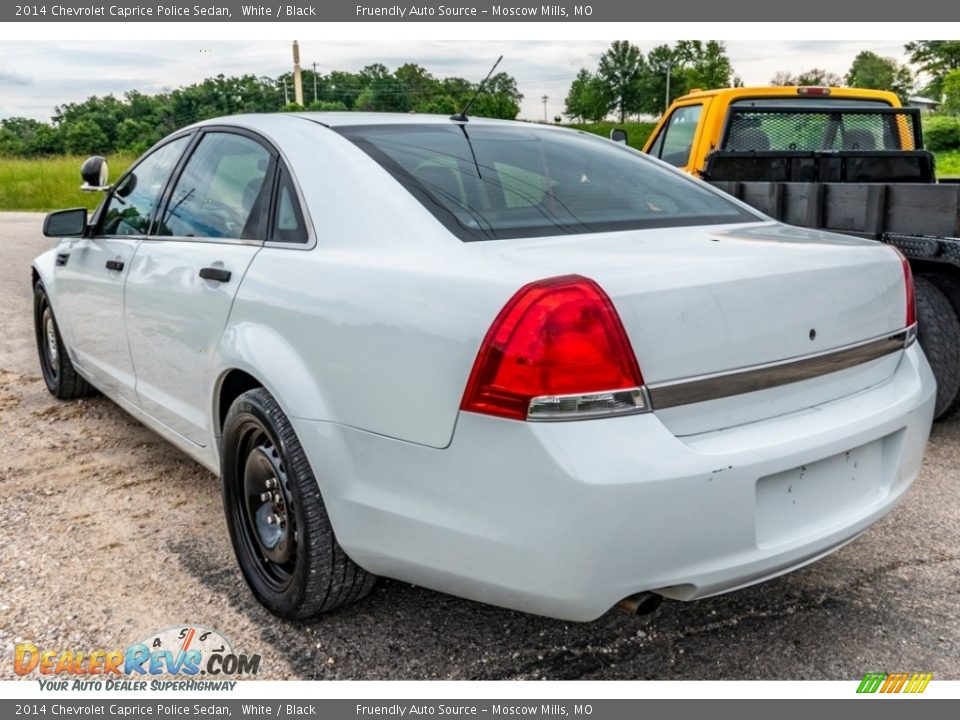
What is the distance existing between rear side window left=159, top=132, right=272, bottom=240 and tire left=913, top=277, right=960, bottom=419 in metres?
3.24

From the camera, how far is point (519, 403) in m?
1.91

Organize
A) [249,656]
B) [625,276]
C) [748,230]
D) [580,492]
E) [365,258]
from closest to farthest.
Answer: [580,492] → [625,276] → [365,258] → [249,656] → [748,230]

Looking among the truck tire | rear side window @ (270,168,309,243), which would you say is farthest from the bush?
rear side window @ (270,168,309,243)

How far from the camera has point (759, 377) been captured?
2.10 metres

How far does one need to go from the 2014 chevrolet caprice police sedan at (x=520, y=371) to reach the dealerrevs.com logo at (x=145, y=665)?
26 centimetres

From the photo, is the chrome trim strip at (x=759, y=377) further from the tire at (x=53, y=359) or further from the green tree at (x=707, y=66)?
the green tree at (x=707, y=66)

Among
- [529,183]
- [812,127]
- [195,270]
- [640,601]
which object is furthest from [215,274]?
[812,127]

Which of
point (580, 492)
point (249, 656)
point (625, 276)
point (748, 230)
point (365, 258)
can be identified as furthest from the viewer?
point (748, 230)

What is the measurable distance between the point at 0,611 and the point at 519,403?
1930mm

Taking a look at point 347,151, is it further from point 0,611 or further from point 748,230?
point 0,611

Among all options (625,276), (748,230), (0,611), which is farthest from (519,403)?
(0,611)

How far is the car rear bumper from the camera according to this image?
74.0 inches

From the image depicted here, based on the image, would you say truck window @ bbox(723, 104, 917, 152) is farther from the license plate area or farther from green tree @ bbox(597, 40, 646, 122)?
green tree @ bbox(597, 40, 646, 122)

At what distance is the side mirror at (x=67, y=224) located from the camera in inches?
166
